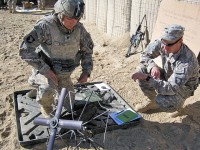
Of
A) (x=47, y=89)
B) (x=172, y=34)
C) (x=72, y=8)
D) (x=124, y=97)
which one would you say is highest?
(x=72, y=8)

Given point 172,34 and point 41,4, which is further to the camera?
point 41,4

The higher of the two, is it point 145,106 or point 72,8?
point 72,8

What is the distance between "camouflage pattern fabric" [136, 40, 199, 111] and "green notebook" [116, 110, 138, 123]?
0.40 m

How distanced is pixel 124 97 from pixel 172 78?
Result: 119 cm

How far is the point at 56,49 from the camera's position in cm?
368

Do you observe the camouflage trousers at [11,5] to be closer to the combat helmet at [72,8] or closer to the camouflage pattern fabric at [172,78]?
the camouflage pattern fabric at [172,78]

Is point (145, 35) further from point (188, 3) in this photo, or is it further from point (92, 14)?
point (92, 14)

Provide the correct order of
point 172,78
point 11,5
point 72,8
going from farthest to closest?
point 11,5 < point 172,78 < point 72,8

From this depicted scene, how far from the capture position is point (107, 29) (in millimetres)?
7699

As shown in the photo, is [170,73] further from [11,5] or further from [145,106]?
[11,5]

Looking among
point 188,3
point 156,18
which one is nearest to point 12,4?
point 156,18

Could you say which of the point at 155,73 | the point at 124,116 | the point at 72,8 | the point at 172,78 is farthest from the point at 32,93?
the point at 172,78

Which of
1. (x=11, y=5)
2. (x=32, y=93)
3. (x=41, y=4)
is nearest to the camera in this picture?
(x=32, y=93)

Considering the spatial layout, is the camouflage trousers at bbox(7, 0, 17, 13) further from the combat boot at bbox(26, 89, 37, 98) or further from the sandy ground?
the combat boot at bbox(26, 89, 37, 98)
